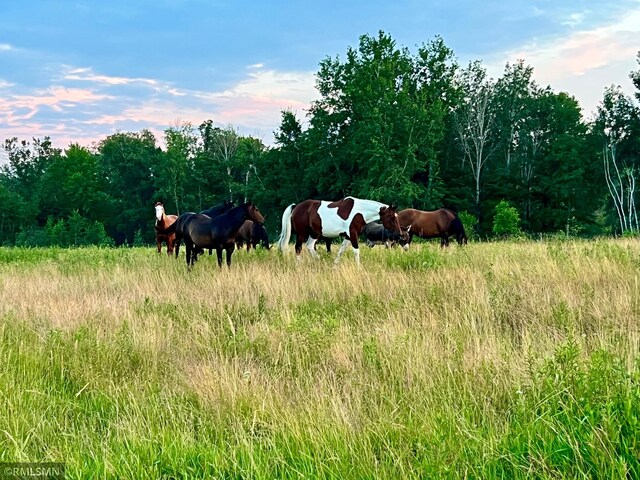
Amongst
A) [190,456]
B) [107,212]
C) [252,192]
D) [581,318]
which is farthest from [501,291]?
[107,212]

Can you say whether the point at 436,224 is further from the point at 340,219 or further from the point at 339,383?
the point at 339,383

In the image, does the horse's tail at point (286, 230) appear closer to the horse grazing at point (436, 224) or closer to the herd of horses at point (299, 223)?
the herd of horses at point (299, 223)

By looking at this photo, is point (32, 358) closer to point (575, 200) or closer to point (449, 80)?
point (449, 80)

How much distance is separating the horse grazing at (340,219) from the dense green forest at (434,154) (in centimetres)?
2478

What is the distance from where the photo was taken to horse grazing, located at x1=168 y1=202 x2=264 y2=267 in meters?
11.2

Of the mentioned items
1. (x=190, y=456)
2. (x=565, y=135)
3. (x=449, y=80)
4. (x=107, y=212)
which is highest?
(x=449, y=80)

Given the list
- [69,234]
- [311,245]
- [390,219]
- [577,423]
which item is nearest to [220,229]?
[311,245]

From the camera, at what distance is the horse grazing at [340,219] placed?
1245 cm

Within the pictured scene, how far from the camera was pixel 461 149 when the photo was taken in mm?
48969

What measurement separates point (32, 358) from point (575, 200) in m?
51.6

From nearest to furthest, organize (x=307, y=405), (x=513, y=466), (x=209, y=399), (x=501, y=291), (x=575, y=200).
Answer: (x=513, y=466) → (x=307, y=405) → (x=209, y=399) → (x=501, y=291) → (x=575, y=200)

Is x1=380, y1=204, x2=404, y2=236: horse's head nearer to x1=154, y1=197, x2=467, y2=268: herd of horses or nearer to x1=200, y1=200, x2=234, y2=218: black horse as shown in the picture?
x1=154, y1=197, x2=467, y2=268: herd of horses

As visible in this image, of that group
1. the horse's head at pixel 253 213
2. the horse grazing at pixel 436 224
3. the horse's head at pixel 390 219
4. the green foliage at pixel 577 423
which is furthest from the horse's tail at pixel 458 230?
the green foliage at pixel 577 423

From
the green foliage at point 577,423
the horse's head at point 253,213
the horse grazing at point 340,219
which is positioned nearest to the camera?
the green foliage at point 577,423
